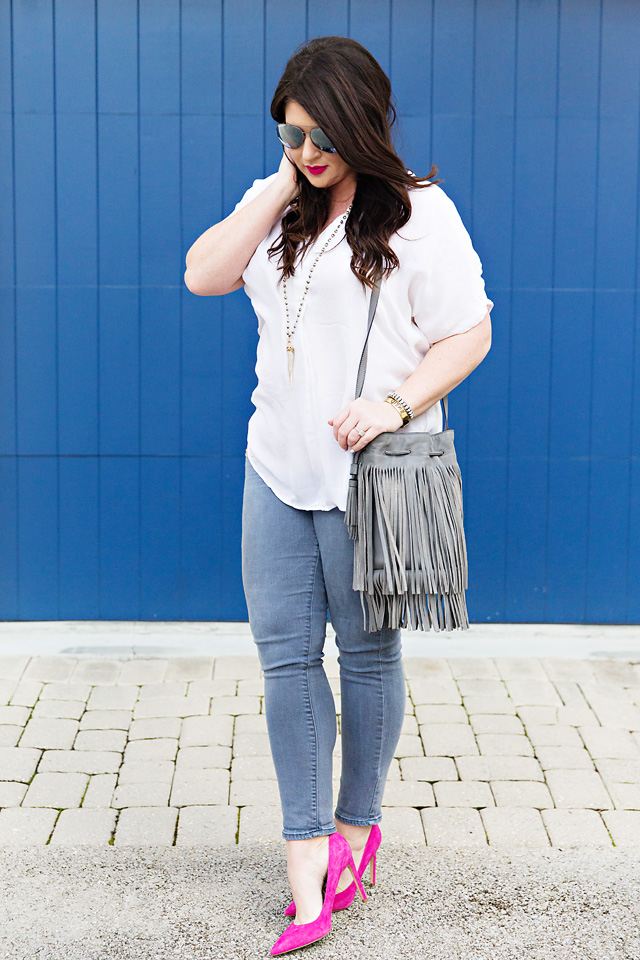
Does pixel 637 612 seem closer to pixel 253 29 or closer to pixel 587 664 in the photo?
pixel 587 664

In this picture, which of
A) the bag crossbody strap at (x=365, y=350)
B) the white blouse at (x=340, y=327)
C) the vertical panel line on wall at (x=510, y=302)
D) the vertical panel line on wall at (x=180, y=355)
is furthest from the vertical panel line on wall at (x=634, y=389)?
the bag crossbody strap at (x=365, y=350)

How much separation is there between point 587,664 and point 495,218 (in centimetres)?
179

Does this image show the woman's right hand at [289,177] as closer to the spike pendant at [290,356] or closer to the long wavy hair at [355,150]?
the long wavy hair at [355,150]

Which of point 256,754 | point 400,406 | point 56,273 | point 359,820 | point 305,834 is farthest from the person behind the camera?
point 56,273

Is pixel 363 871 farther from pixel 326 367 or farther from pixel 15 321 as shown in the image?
pixel 15 321

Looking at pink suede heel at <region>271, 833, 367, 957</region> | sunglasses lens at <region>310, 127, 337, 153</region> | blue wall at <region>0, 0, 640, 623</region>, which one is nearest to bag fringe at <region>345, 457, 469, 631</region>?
pink suede heel at <region>271, 833, 367, 957</region>

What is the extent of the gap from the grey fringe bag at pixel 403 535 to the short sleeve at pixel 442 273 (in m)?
0.11

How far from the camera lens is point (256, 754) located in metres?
3.38

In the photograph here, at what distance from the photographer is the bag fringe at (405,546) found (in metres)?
2.25

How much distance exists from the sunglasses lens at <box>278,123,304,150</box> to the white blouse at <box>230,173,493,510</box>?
0.18 m

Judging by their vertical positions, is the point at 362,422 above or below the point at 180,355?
below

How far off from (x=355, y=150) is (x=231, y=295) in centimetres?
213

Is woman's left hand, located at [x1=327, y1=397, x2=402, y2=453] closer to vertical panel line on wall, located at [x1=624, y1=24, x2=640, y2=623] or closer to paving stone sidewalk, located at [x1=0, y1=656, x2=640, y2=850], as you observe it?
paving stone sidewalk, located at [x1=0, y1=656, x2=640, y2=850]

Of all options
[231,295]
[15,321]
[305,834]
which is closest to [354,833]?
[305,834]
